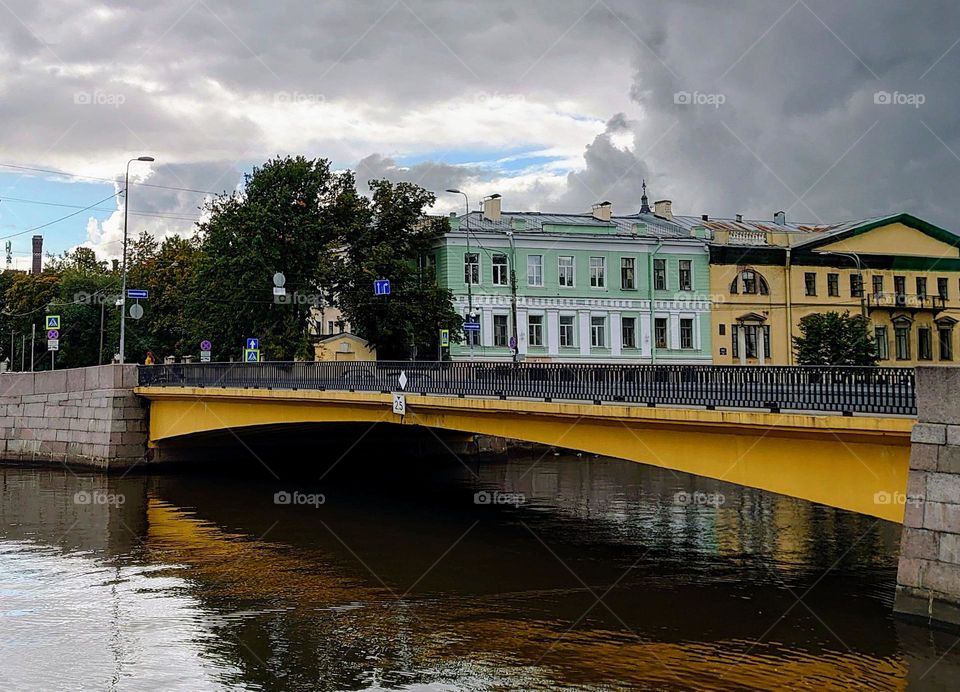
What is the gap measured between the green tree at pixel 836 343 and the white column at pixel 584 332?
11019 mm

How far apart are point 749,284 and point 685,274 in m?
3.57

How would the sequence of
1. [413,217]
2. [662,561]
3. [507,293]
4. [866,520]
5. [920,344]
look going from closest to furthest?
[662,561] → [866,520] → [413,217] → [507,293] → [920,344]

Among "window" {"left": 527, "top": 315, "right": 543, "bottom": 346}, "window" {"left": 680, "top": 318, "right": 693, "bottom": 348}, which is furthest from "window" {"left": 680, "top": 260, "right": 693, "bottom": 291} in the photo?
"window" {"left": 527, "top": 315, "right": 543, "bottom": 346}

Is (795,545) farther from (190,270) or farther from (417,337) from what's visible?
(190,270)

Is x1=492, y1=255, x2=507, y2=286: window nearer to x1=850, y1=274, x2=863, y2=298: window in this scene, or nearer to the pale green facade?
the pale green facade

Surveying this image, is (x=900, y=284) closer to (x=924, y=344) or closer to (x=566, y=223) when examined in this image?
(x=924, y=344)

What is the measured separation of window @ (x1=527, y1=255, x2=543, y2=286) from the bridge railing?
22.2m

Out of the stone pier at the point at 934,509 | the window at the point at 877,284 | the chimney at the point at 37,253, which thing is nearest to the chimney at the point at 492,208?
the window at the point at 877,284

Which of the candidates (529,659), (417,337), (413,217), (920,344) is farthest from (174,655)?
(920,344)

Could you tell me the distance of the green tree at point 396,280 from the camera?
1758 inches

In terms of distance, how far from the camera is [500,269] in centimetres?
5231

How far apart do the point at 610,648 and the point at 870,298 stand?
44824 mm

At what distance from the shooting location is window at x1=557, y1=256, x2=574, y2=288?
53.5 m

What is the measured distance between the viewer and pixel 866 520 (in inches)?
1037
